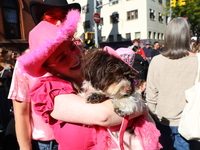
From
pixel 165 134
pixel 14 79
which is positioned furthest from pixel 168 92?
pixel 14 79

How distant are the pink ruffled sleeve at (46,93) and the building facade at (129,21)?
22.8 m

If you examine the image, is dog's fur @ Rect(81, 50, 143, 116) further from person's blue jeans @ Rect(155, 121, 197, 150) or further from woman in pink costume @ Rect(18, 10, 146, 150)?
person's blue jeans @ Rect(155, 121, 197, 150)

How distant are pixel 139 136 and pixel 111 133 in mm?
261

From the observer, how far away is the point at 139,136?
51.4 inches

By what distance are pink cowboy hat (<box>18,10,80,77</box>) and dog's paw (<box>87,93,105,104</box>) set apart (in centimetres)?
43

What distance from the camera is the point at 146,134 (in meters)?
1.30

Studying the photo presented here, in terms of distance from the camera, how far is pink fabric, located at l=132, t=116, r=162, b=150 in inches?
50.2

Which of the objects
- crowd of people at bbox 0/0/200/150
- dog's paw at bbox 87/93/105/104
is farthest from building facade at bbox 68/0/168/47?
dog's paw at bbox 87/93/105/104

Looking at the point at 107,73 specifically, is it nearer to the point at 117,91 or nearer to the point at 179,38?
the point at 117,91

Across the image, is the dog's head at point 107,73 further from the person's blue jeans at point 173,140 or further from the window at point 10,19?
the window at point 10,19

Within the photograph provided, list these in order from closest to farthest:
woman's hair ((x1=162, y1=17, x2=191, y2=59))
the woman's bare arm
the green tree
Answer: the woman's bare arm, woman's hair ((x1=162, y1=17, x2=191, y2=59)), the green tree

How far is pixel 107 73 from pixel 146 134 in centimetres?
60

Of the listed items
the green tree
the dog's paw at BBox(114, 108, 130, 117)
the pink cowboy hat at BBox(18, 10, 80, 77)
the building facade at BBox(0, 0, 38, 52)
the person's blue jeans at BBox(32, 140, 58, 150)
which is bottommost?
the person's blue jeans at BBox(32, 140, 58, 150)

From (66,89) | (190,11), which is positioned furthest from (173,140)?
(190,11)
